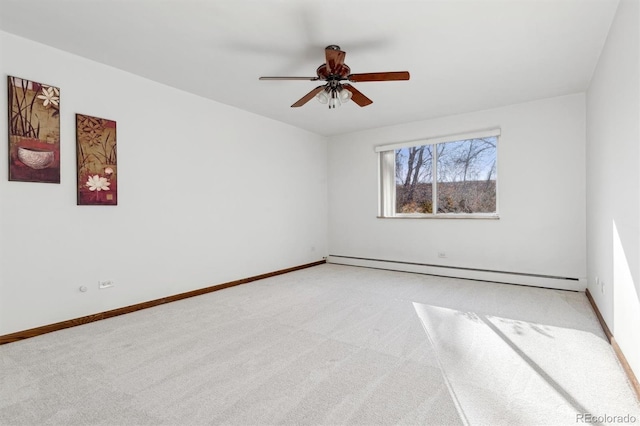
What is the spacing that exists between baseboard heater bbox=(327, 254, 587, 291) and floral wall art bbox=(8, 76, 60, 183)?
15.3 feet

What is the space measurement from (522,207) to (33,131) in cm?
571

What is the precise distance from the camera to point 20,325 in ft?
8.85

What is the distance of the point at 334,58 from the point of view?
271 centimetres

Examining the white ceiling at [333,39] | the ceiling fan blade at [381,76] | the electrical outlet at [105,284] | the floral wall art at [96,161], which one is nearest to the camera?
the white ceiling at [333,39]

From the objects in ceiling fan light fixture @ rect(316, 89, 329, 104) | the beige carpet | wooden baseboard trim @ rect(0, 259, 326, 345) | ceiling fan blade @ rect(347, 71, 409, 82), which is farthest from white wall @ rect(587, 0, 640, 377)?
wooden baseboard trim @ rect(0, 259, 326, 345)

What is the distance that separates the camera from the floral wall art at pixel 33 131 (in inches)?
106

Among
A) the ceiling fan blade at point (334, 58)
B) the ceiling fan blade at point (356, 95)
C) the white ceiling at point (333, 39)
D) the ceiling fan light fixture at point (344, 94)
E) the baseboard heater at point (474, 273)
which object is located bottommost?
the baseboard heater at point (474, 273)

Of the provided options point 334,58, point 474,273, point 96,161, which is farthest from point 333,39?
point 474,273

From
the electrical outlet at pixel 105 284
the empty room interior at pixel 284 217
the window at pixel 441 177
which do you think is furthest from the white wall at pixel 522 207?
the electrical outlet at pixel 105 284

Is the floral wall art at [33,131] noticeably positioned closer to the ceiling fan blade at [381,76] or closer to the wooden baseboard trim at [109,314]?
the wooden baseboard trim at [109,314]

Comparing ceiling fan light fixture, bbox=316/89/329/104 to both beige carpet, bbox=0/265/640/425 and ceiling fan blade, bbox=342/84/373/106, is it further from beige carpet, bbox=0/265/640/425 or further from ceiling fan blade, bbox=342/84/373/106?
beige carpet, bbox=0/265/640/425

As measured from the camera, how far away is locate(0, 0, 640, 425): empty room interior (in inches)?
75.0

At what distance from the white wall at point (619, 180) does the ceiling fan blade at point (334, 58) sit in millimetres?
1902

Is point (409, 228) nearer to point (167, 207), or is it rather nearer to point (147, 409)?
point (167, 207)
